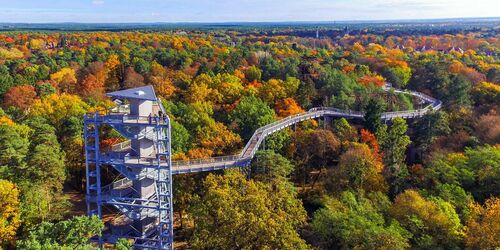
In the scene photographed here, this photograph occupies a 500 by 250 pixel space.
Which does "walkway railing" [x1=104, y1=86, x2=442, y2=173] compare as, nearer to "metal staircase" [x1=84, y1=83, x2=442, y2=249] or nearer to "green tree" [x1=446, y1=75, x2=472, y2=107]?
"metal staircase" [x1=84, y1=83, x2=442, y2=249]

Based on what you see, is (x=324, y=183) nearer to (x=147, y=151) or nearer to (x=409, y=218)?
(x=409, y=218)

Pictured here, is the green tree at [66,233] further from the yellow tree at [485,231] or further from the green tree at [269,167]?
the yellow tree at [485,231]

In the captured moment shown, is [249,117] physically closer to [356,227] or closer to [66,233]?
[356,227]

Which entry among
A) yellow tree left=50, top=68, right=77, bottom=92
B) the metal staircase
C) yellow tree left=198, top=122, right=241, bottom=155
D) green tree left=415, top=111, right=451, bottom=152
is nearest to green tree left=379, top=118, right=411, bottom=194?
green tree left=415, top=111, right=451, bottom=152

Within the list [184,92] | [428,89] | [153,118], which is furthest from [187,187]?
[428,89]

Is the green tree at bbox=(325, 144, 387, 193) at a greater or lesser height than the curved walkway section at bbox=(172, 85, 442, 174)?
lesser

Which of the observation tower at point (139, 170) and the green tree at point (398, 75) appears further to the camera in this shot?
the green tree at point (398, 75)

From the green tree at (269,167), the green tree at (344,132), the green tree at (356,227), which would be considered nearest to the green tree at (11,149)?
the green tree at (269,167)

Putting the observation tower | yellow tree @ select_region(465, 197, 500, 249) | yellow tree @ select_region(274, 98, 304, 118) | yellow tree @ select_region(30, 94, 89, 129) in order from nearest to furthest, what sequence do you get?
yellow tree @ select_region(465, 197, 500, 249), the observation tower, yellow tree @ select_region(30, 94, 89, 129), yellow tree @ select_region(274, 98, 304, 118)
